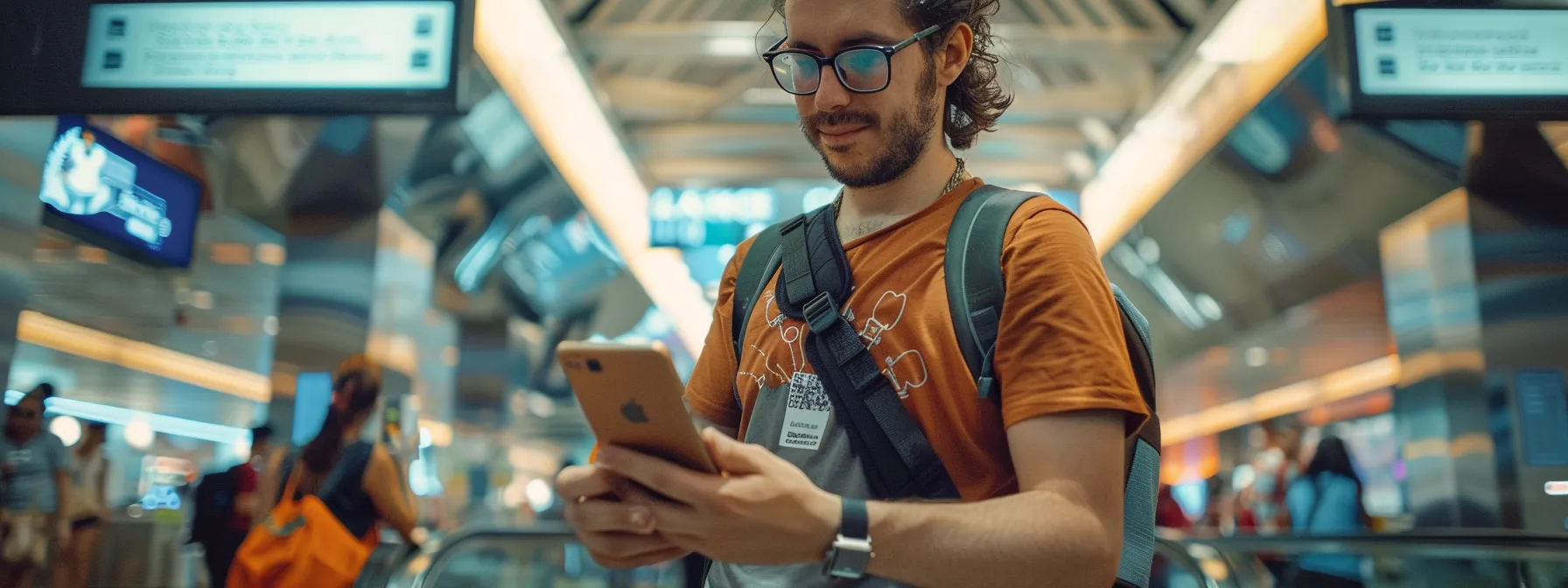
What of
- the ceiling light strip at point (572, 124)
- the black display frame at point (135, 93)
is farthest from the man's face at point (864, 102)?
the ceiling light strip at point (572, 124)

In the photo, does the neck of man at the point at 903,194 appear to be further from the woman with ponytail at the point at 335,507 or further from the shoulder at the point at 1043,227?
the woman with ponytail at the point at 335,507

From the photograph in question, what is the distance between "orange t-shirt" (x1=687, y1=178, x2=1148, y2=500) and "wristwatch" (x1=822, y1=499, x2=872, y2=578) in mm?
197

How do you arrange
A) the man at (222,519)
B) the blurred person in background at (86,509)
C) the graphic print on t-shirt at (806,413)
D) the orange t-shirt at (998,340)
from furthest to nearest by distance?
the blurred person in background at (86,509)
the man at (222,519)
the graphic print on t-shirt at (806,413)
the orange t-shirt at (998,340)

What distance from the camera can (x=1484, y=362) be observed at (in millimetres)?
8039

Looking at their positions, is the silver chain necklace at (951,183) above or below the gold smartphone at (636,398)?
above

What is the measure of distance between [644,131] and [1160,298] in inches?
254

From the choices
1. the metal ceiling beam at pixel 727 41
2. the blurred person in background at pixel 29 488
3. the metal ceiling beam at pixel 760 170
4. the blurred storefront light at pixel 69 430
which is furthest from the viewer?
the metal ceiling beam at pixel 760 170

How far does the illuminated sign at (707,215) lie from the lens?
9.62 metres

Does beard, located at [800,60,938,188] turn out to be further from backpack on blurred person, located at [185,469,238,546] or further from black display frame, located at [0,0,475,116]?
backpack on blurred person, located at [185,469,238,546]

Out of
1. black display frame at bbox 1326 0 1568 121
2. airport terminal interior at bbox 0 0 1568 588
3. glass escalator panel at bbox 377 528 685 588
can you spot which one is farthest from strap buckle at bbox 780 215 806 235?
black display frame at bbox 1326 0 1568 121

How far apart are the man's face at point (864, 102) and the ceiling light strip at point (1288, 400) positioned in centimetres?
923

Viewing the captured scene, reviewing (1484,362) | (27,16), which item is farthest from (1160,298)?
(27,16)

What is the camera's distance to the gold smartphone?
1.08 meters

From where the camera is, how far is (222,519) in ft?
24.4
